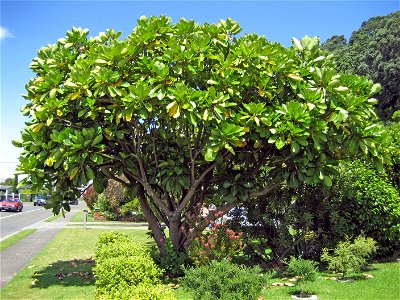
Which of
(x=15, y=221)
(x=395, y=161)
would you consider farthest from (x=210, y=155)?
(x=15, y=221)

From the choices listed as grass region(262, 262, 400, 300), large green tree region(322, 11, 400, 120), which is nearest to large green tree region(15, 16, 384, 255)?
grass region(262, 262, 400, 300)

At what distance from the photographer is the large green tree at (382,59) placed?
35.4 m

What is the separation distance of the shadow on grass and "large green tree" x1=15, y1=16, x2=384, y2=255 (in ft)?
5.35

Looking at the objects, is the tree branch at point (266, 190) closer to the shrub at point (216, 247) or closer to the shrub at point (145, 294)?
the shrub at point (216, 247)

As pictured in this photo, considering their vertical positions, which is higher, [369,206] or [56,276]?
[369,206]

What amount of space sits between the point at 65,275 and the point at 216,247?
4052 millimetres

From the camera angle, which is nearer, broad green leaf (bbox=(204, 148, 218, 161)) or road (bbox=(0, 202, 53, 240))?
broad green leaf (bbox=(204, 148, 218, 161))

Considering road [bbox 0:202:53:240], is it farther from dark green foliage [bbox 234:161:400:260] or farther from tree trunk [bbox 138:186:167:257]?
dark green foliage [bbox 234:161:400:260]

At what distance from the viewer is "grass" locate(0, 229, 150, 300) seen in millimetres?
8109

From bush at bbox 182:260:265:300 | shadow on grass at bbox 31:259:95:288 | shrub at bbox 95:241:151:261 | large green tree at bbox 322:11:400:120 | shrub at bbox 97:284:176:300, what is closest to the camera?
shrub at bbox 97:284:176:300

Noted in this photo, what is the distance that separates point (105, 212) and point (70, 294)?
21.5 m

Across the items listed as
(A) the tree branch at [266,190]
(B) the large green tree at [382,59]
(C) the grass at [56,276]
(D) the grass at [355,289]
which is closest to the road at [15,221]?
(C) the grass at [56,276]

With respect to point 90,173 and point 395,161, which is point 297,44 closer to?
point 395,161

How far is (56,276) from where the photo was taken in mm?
9758
